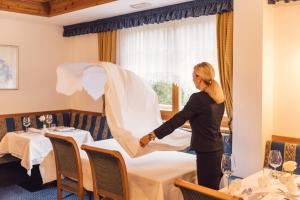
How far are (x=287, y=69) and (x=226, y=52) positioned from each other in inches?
27.3

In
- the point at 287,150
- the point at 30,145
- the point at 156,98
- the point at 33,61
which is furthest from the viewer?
the point at 33,61

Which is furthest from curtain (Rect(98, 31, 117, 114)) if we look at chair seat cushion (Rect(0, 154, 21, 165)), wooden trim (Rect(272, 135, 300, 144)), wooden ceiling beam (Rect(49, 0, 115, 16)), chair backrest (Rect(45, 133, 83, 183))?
wooden trim (Rect(272, 135, 300, 144))

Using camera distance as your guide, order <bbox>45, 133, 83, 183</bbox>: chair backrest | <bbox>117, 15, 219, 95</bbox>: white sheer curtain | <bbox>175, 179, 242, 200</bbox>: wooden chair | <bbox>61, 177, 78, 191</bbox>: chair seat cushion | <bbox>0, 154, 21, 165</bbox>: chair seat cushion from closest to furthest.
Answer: <bbox>175, 179, 242, 200</bbox>: wooden chair → <bbox>45, 133, 83, 183</bbox>: chair backrest → <bbox>61, 177, 78, 191</bbox>: chair seat cushion → <bbox>117, 15, 219, 95</bbox>: white sheer curtain → <bbox>0, 154, 21, 165</bbox>: chair seat cushion

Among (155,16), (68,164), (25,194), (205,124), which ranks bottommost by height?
(25,194)

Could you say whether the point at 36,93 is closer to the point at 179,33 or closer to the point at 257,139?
the point at 179,33

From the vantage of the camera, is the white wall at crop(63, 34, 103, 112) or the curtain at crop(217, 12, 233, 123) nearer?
the curtain at crop(217, 12, 233, 123)

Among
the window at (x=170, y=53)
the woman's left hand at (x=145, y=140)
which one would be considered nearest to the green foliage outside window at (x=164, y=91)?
the window at (x=170, y=53)

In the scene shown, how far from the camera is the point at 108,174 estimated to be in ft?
8.38

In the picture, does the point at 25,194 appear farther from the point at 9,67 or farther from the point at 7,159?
the point at 9,67

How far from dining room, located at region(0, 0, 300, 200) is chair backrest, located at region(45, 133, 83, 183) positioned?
0.01m

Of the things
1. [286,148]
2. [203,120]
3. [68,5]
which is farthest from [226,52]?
[68,5]

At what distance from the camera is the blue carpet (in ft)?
13.1

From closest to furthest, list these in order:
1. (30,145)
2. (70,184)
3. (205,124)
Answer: (205,124) → (70,184) → (30,145)

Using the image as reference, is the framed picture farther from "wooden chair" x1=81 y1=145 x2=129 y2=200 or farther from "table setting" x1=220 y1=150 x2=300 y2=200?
"table setting" x1=220 y1=150 x2=300 y2=200
